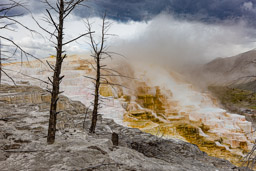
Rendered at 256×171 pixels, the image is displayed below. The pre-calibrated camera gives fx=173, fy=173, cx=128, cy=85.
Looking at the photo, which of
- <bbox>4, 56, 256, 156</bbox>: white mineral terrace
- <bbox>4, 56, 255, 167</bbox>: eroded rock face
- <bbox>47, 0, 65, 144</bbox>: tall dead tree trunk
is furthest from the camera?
<bbox>4, 56, 256, 156</bbox>: white mineral terrace

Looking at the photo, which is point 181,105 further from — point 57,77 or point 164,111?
point 57,77

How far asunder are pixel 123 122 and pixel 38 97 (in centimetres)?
825

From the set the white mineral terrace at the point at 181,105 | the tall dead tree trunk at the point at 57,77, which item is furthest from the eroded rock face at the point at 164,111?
the tall dead tree trunk at the point at 57,77

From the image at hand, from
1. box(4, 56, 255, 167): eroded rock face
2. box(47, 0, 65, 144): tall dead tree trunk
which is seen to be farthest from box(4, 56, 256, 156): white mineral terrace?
box(47, 0, 65, 144): tall dead tree trunk

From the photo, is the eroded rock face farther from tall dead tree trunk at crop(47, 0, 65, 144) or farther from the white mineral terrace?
tall dead tree trunk at crop(47, 0, 65, 144)

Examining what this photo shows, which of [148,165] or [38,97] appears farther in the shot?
[38,97]

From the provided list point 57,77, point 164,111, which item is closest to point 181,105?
point 164,111

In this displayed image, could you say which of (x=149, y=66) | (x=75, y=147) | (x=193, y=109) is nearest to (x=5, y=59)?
(x=75, y=147)

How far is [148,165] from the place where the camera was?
446 cm

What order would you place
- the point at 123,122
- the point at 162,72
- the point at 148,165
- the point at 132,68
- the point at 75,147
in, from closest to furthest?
the point at 148,165 → the point at 75,147 → the point at 123,122 → the point at 132,68 → the point at 162,72

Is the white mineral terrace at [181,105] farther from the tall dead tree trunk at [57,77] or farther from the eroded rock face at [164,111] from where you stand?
the tall dead tree trunk at [57,77]

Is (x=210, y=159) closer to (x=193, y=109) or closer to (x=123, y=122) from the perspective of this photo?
(x=123, y=122)

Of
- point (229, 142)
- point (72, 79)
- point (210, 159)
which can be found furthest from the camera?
point (72, 79)

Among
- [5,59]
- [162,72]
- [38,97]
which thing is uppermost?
[162,72]
